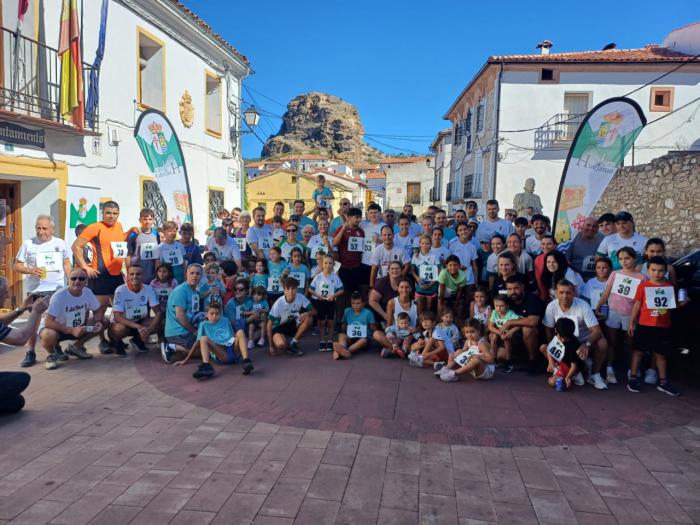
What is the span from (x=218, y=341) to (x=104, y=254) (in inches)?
92.0

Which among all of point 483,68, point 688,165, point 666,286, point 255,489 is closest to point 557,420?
point 666,286

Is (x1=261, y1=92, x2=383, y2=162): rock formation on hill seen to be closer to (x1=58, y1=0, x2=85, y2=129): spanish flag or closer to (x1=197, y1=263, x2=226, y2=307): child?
(x1=58, y1=0, x2=85, y2=129): spanish flag

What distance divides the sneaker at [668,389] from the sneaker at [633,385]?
0.22 meters

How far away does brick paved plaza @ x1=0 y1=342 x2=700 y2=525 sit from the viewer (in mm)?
3234

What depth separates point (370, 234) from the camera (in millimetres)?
8305

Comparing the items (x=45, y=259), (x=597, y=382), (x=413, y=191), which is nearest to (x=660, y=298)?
(x=597, y=382)

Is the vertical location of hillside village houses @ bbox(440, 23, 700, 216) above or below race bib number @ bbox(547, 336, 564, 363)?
above

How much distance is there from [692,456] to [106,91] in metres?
12.0

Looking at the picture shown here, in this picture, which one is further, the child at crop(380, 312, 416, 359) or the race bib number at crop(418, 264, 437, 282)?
the race bib number at crop(418, 264, 437, 282)

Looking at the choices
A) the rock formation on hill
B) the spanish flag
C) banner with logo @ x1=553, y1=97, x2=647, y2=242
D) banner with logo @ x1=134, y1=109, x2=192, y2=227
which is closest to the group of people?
banner with logo @ x1=553, y1=97, x2=647, y2=242

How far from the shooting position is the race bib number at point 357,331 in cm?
704

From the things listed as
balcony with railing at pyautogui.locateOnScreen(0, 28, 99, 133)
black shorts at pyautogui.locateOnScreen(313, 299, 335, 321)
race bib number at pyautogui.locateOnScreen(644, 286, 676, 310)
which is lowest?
black shorts at pyautogui.locateOnScreen(313, 299, 335, 321)

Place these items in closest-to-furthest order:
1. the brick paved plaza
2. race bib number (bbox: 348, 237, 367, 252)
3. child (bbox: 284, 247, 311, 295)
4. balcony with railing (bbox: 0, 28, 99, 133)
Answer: the brick paved plaza, child (bbox: 284, 247, 311, 295), race bib number (bbox: 348, 237, 367, 252), balcony with railing (bbox: 0, 28, 99, 133)

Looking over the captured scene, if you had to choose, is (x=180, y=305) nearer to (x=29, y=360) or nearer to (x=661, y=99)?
(x=29, y=360)
